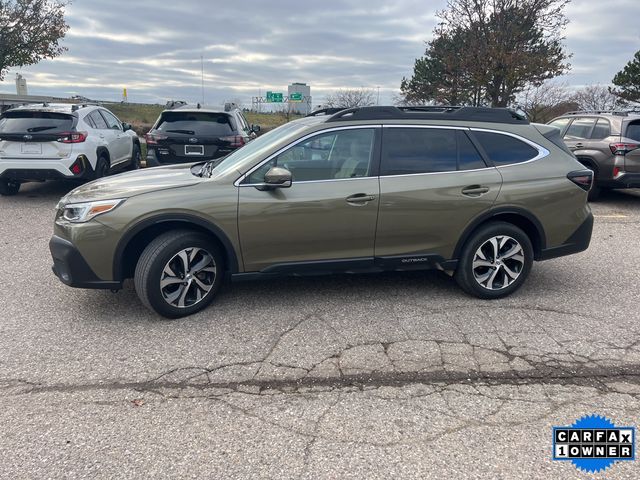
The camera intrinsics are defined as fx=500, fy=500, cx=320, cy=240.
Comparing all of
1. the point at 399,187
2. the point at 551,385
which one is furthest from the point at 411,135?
the point at 551,385

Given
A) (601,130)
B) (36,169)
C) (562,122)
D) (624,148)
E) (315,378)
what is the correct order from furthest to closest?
(562,122) → (601,130) → (624,148) → (36,169) → (315,378)

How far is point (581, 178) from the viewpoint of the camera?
183 inches

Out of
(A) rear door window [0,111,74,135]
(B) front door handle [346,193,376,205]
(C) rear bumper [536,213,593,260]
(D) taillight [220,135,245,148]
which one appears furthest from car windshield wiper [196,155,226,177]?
(A) rear door window [0,111,74,135]

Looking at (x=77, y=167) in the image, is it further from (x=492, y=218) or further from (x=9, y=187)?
(x=492, y=218)

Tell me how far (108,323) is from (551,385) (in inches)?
132

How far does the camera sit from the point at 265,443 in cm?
267

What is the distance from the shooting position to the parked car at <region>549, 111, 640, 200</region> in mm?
8945

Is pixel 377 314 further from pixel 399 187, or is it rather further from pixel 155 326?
pixel 155 326

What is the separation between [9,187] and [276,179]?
7.67 metres

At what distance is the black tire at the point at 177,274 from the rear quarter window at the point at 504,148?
2.60 m

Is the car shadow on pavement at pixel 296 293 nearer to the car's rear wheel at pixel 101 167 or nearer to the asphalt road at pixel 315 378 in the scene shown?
the asphalt road at pixel 315 378

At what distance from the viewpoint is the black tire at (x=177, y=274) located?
395cm

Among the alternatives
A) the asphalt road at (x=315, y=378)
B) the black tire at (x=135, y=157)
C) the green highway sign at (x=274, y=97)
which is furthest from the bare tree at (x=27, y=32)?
the green highway sign at (x=274, y=97)

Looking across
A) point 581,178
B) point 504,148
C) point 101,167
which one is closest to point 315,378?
point 504,148
